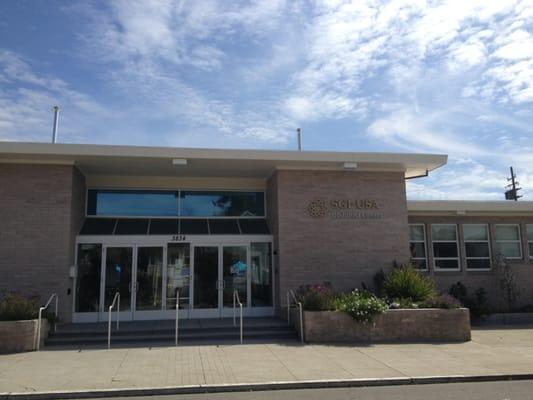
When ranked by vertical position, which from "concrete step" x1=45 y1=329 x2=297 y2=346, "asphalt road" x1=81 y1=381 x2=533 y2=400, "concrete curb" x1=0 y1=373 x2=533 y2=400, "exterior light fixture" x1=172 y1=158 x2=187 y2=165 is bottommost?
"asphalt road" x1=81 y1=381 x2=533 y2=400

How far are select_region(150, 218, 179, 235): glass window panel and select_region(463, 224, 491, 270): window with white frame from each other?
1106 cm

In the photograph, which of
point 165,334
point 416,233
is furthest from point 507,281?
point 165,334

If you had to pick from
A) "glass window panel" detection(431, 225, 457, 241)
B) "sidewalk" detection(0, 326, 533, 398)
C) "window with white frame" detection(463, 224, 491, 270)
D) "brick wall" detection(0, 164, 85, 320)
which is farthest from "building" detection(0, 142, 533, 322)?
"window with white frame" detection(463, 224, 491, 270)

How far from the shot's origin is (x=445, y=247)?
762 inches

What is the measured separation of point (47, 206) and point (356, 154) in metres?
9.38

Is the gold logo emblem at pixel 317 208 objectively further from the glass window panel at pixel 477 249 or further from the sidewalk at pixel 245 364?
the glass window panel at pixel 477 249

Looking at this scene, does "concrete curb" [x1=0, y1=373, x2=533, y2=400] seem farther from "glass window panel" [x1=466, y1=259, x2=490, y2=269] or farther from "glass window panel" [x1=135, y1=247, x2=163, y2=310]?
"glass window panel" [x1=466, y1=259, x2=490, y2=269]

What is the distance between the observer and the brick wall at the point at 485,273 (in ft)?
62.0

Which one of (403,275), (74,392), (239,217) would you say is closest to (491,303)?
(403,275)

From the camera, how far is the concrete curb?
808 cm

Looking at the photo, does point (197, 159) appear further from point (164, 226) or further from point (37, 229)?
point (37, 229)

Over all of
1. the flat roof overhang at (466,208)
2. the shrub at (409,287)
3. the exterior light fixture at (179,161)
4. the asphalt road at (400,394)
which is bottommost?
the asphalt road at (400,394)

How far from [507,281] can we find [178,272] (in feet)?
39.7

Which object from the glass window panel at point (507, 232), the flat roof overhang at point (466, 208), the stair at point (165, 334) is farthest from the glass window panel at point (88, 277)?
the glass window panel at point (507, 232)
